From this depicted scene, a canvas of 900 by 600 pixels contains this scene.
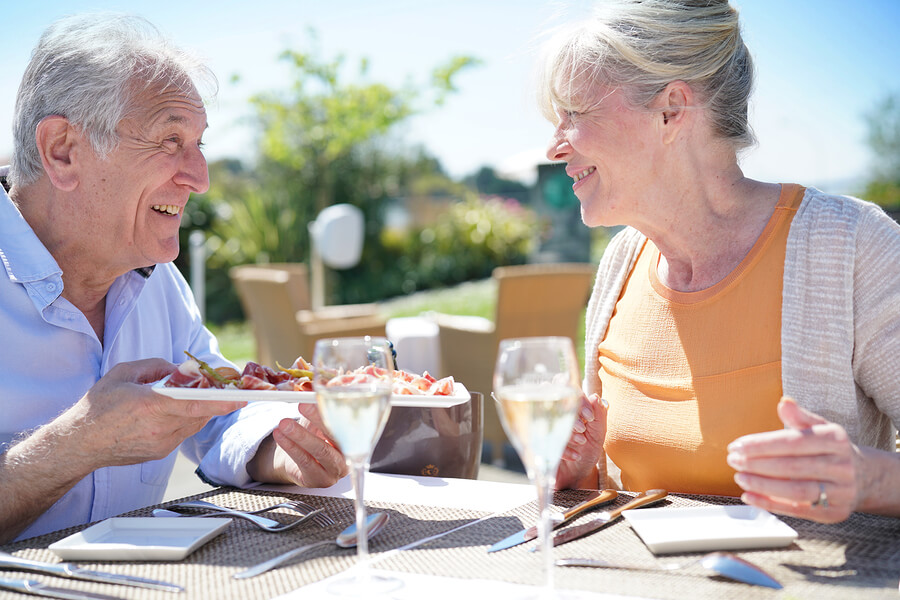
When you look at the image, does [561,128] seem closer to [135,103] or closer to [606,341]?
[606,341]

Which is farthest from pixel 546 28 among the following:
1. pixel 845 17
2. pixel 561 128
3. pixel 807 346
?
pixel 845 17

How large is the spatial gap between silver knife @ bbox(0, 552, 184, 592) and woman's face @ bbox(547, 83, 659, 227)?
1406 mm

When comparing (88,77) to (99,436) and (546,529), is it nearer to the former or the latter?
(99,436)

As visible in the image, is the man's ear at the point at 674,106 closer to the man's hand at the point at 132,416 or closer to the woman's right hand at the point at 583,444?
the woman's right hand at the point at 583,444

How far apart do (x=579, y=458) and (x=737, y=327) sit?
52 cm

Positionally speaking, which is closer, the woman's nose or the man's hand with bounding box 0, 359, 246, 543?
the man's hand with bounding box 0, 359, 246, 543

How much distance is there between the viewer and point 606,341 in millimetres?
2197

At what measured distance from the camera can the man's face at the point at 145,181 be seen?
2072 mm

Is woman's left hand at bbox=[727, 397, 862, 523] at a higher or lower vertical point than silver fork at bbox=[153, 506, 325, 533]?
higher

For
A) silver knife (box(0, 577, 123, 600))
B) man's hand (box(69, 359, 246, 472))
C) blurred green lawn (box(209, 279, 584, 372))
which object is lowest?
blurred green lawn (box(209, 279, 584, 372))

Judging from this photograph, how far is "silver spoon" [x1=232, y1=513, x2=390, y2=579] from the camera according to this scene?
1.18 meters

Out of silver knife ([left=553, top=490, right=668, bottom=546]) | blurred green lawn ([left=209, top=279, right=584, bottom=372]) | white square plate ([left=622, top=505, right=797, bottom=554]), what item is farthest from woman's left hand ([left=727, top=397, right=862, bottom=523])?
blurred green lawn ([left=209, top=279, right=584, bottom=372])

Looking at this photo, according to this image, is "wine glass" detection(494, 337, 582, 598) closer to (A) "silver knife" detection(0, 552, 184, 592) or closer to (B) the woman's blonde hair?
(A) "silver knife" detection(0, 552, 184, 592)

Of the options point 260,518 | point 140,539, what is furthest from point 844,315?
point 140,539
